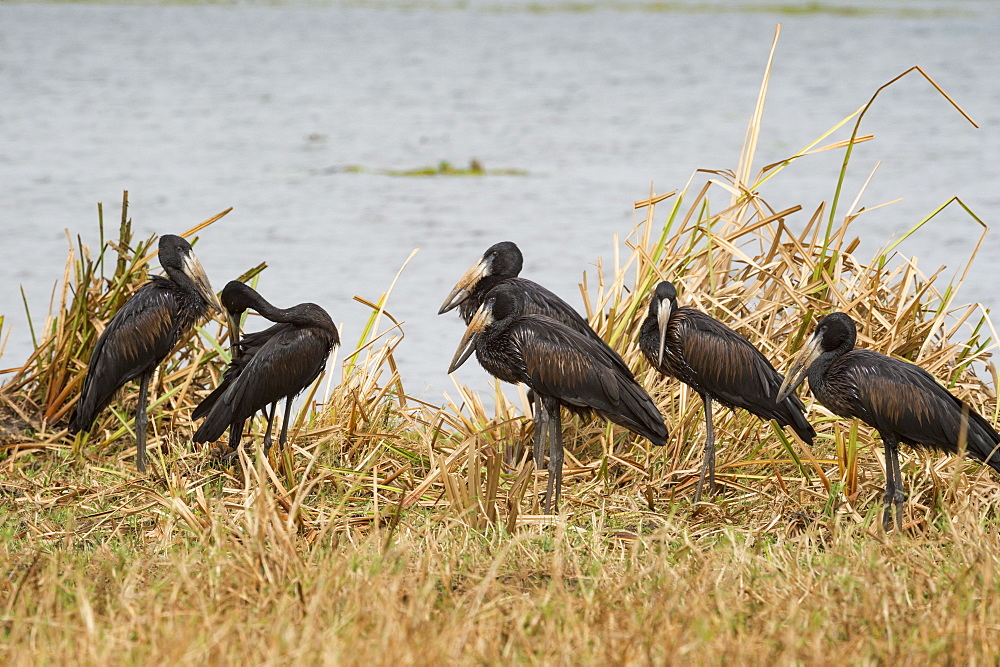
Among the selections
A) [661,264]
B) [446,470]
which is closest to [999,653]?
[446,470]

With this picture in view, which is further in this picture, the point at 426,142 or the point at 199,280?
the point at 426,142

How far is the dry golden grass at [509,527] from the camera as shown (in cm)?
337

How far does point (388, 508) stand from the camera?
452 centimetres

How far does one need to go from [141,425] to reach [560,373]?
1.98 m

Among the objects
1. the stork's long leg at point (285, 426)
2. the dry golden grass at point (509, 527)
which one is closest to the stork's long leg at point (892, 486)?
the dry golden grass at point (509, 527)

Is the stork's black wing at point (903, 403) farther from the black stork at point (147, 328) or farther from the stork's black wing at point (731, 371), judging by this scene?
the black stork at point (147, 328)

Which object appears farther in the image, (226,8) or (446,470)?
(226,8)

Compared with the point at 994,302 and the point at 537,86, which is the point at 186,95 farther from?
the point at 994,302

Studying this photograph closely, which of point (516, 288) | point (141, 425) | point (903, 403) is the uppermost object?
point (516, 288)

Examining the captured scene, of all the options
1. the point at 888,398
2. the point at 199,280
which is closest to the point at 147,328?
the point at 199,280

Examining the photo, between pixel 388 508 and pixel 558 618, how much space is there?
1.13 meters

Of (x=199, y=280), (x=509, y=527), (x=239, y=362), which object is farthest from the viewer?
(x=199, y=280)

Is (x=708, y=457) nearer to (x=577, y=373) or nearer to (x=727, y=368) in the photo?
(x=727, y=368)

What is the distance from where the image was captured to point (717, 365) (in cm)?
484
